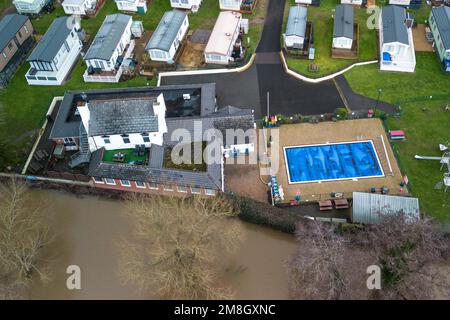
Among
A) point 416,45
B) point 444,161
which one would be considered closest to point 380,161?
point 444,161

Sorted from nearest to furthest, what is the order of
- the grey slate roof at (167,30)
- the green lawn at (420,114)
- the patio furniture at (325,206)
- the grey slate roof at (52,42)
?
the patio furniture at (325,206) → the green lawn at (420,114) → the grey slate roof at (52,42) → the grey slate roof at (167,30)

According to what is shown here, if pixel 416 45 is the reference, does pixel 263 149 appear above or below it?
below

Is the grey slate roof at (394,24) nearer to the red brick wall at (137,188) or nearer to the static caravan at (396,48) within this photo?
the static caravan at (396,48)

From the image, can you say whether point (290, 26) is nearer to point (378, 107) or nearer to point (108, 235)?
point (378, 107)

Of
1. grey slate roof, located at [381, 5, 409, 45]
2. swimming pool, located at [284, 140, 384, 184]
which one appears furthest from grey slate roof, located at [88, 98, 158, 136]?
grey slate roof, located at [381, 5, 409, 45]

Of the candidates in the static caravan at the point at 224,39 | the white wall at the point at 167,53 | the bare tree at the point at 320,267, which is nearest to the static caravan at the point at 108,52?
the white wall at the point at 167,53

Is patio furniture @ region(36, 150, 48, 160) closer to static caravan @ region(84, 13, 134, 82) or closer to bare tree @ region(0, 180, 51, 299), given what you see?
bare tree @ region(0, 180, 51, 299)
